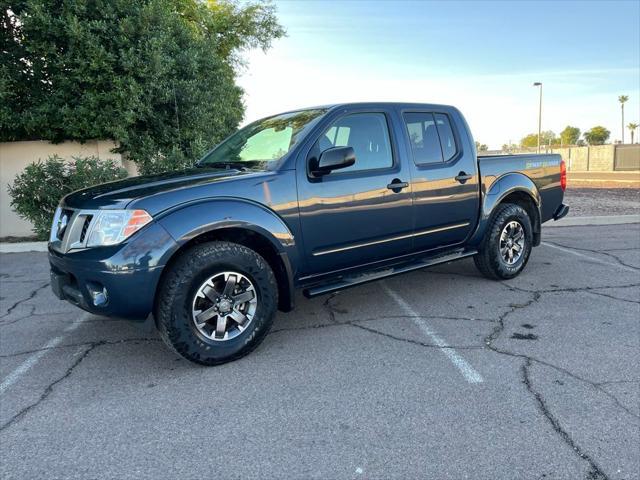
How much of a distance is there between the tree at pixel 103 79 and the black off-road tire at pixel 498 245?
6.55m

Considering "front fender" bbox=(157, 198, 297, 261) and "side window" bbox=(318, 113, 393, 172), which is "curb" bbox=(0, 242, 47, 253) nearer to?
"front fender" bbox=(157, 198, 297, 261)

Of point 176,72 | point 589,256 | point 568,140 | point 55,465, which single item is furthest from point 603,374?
point 568,140

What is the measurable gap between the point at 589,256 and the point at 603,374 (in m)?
4.14

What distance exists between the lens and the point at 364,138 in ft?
13.9

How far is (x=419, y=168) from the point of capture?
446cm

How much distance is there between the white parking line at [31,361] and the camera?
3.27 metres

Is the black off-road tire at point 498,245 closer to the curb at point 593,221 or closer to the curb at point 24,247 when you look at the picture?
the curb at point 593,221

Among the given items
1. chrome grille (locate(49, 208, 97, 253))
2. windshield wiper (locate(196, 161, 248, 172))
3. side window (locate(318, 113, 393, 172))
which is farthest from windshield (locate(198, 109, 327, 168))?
chrome grille (locate(49, 208, 97, 253))

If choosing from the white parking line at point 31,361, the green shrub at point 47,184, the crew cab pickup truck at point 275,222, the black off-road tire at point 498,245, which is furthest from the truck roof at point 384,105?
the green shrub at point 47,184

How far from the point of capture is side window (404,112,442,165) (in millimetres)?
4531

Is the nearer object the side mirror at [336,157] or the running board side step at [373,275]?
the side mirror at [336,157]

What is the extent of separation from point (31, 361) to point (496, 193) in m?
4.65

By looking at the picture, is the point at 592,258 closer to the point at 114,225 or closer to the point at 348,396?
the point at 348,396

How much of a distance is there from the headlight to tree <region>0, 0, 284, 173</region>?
6.54 metres
